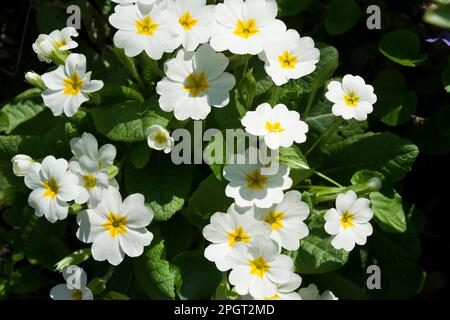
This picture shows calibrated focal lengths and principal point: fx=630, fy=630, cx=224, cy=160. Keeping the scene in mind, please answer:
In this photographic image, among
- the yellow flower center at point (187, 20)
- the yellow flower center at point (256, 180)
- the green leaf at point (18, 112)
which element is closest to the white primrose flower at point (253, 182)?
the yellow flower center at point (256, 180)

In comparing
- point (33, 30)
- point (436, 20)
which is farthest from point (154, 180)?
point (33, 30)

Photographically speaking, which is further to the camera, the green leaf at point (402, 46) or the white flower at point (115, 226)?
the green leaf at point (402, 46)

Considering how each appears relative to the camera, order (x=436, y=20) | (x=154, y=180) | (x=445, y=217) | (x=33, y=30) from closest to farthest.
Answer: (x=436, y=20) < (x=154, y=180) < (x=445, y=217) < (x=33, y=30)

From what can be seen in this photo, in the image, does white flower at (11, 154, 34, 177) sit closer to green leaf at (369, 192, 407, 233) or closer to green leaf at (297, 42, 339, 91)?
green leaf at (297, 42, 339, 91)

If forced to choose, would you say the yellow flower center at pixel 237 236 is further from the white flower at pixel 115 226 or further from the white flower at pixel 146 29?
the white flower at pixel 146 29

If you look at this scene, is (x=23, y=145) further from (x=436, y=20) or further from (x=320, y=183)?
(x=436, y=20)

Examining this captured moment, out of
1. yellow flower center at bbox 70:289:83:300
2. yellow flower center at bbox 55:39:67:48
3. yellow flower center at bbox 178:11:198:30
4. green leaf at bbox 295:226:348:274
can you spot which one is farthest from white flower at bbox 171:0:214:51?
yellow flower center at bbox 70:289:83:300
